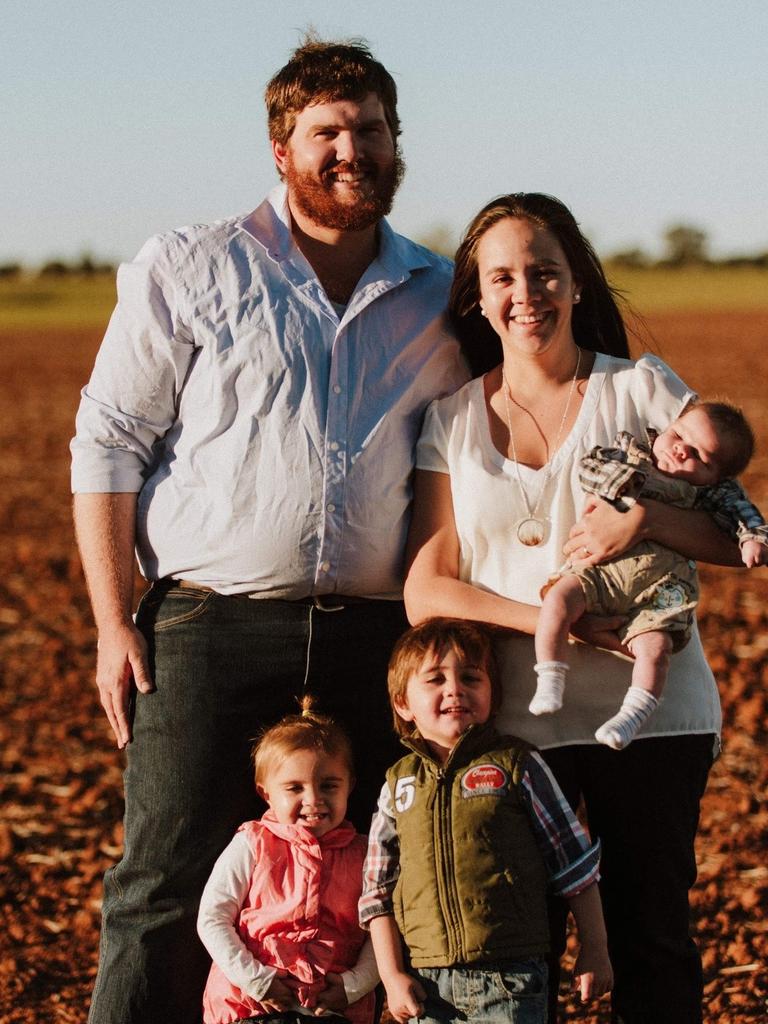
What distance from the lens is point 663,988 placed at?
3480 mm

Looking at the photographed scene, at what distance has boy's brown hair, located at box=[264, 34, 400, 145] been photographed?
12.4 feet

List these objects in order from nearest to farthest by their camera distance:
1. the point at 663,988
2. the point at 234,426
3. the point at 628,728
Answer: the point at 628,728 → the point at 663,988 → the point at 234,426

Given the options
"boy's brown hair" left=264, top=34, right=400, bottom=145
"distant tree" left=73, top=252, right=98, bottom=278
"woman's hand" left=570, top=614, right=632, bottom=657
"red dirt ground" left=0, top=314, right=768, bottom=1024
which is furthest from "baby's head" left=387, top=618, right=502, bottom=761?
"distant tree" left=73, top=252, right=98, bottom=278

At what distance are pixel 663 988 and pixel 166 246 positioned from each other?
7.53ft

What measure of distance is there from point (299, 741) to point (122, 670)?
0.58m

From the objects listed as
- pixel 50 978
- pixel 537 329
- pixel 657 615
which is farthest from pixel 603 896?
pixel 50 978

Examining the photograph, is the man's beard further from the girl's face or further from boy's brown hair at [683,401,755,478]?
Answer: the girl's face

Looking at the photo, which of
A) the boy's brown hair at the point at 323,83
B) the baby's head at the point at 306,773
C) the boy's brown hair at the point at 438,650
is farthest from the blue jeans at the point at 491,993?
the boy's brown hair at the point at 323,83

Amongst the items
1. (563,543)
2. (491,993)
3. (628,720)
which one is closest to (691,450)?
(563,543)

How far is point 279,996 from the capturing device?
3.48m

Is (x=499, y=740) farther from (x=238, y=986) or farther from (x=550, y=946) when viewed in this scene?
(x=238, y=986)

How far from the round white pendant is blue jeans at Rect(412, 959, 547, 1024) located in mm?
1010

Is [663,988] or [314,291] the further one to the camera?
[314,291]

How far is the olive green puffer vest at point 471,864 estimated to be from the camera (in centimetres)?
324
